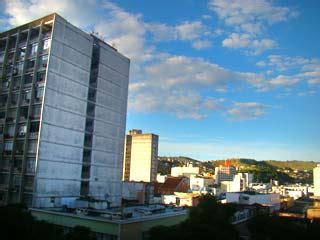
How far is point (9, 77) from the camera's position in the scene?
6419cm

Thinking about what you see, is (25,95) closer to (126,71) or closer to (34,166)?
(34,166)

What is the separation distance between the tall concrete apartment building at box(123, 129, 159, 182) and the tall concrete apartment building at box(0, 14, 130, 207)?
109243 millimetres

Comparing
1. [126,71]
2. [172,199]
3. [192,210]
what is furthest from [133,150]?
[192,210]

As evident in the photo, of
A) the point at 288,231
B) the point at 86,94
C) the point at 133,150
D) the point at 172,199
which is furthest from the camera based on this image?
the point at 133,150

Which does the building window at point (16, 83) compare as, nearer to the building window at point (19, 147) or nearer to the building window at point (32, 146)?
the building window at point (19, 147)

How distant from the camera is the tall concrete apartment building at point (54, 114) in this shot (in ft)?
189

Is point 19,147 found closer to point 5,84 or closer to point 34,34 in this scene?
point 5,84

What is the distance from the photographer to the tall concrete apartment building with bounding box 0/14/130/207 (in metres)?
57.5

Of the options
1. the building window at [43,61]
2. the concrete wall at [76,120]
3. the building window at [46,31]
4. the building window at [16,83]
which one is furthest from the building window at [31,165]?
the building window at [46,31]

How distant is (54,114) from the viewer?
59.3m

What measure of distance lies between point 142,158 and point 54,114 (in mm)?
128024

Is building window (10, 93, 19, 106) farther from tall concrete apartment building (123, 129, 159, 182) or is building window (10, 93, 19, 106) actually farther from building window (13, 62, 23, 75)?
tall concrete apartment building (123, 129, 159, 182)

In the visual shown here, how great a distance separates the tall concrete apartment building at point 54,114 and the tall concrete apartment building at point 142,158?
109m

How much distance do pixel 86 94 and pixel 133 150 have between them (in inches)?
4855
